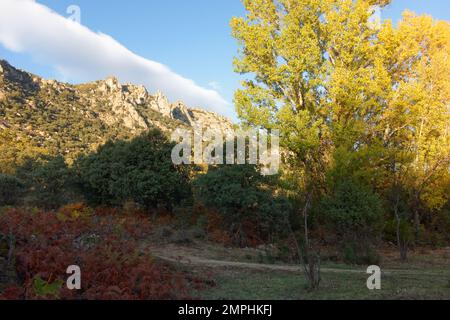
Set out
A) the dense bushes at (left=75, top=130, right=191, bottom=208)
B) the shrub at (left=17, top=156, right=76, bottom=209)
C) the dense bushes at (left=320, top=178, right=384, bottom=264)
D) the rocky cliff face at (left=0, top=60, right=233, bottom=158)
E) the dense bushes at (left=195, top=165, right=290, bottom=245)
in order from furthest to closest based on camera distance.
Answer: the rocky cliff face at (left=0, top=60, right=233, bottom=158) < the shrub at (left=17, top=156, right=76, bottom=209) < the dense bushes at (left=75, top=130, right=191, bottom=208) < the dense bushes at (left=195, top=165, right=290, bottom=245) < the dense bushes at (left=320, top=178, right=384, bottom=264)

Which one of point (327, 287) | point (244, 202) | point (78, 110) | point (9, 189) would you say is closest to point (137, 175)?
point (244, 202)

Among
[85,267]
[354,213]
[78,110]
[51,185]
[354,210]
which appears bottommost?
[85,267]

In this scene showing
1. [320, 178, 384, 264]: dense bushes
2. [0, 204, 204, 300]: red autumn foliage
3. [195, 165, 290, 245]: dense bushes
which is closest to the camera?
[0, 204, 204, 300]: red autumn foliage

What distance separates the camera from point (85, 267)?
25.6ft

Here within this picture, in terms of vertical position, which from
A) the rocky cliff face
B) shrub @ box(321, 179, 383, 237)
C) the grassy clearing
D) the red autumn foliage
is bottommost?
the grassy clearing

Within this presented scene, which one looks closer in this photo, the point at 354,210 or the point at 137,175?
the point at 354,210

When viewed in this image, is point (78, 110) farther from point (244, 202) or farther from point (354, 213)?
point (354, 213)

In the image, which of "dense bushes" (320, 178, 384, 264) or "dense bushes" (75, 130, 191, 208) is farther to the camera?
"dense bushes" (75, 130, 191, 208)

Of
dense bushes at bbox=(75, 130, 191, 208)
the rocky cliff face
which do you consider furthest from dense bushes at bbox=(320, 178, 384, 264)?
Answer: the rocky cliff face

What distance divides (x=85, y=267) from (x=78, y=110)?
56.9m

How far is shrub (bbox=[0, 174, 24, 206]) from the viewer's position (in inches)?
850

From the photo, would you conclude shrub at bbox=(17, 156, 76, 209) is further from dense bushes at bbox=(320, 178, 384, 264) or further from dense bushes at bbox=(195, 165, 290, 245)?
dense bushes at bbox=(320, 178, 384, 264)

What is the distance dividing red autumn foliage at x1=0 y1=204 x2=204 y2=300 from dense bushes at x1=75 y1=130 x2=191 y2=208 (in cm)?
780

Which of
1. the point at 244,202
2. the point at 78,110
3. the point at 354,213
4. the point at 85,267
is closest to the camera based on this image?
the point at 85,267
